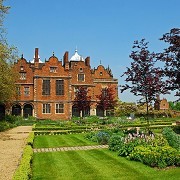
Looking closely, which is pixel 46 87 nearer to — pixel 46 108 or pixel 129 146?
pixel 46 108

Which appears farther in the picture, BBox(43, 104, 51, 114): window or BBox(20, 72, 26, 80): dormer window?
BBox(20, 72, 26, 80): dormer window

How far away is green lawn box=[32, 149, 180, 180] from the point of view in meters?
9.55

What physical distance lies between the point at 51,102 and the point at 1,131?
799 inches

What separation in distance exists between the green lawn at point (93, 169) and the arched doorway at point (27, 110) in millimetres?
37168

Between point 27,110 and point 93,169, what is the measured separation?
4107 centimetres

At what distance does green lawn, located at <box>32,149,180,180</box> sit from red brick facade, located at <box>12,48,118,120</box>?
1434 inches

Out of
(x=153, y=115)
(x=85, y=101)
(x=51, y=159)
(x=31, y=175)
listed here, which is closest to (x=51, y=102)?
(x=85, y=101)

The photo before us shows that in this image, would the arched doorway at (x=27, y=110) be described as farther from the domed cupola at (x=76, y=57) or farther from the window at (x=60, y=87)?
the domed cupola at (x=76, y=57)

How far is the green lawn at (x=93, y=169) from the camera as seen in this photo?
9.55 m

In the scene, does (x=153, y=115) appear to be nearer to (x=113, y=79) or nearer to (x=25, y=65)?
(x=113, y=79)

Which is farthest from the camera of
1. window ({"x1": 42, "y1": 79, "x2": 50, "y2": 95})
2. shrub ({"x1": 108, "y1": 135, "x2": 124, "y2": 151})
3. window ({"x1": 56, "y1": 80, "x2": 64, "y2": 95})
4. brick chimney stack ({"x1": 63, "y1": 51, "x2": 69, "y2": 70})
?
brick chimney stack ({"x1": 63, "y1": 51, "x2": 69, "y2": 70})

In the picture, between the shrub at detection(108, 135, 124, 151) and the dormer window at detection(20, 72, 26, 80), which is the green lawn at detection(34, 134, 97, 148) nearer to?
the shrub at detection(108, 135, 124, 151)

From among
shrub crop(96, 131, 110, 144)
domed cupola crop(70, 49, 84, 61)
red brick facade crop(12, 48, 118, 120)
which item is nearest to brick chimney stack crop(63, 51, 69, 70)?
red brick facade crop(12, 48, 118, 120)

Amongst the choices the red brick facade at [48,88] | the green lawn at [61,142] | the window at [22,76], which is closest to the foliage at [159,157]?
the green lawn at [61,142]
